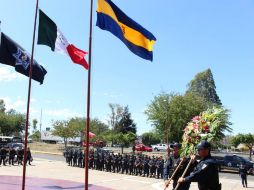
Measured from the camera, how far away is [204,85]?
270 ft

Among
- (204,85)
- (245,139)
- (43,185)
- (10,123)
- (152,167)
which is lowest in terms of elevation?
(43,185)

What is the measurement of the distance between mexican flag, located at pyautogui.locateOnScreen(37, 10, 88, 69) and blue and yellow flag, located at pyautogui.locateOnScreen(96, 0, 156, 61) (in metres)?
2.24

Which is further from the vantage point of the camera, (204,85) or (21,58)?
(204,85)

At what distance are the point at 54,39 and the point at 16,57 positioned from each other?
2178mm

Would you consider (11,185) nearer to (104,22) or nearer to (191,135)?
(104,22)

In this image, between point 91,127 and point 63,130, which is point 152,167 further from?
point 91,127

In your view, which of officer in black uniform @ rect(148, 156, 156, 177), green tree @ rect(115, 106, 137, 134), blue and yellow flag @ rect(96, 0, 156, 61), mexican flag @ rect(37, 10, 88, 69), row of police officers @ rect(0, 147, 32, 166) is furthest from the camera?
green tree @ rect(115, 106, 137, 134)

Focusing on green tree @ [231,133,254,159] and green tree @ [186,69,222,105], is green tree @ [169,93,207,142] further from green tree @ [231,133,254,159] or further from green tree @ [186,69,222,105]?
green tree @ [186,69,222,105]

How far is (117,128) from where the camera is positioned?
88250 millimetres

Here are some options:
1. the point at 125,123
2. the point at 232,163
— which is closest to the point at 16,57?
the point at 232,163

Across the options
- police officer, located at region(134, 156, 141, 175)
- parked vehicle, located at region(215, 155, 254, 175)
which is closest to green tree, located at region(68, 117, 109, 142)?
parked vehicle, located at region(215, 155, 254, 175)

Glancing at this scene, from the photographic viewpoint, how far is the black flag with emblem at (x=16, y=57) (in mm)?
14211

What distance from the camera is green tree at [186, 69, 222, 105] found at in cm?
8181

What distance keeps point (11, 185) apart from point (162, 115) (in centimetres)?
3756
